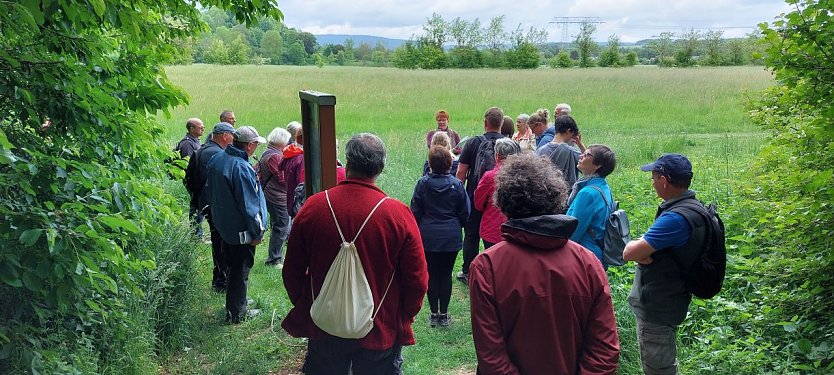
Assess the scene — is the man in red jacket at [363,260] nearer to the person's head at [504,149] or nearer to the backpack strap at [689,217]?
the backpack strap at [689,217]

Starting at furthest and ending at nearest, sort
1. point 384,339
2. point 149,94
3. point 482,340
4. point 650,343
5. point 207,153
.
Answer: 1. point 207,153
2. point 149,94
3. point 650,343
4. point 384,339
5. point 482,340

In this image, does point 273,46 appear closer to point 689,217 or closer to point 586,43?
point 586,43

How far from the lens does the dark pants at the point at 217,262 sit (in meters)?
6.11

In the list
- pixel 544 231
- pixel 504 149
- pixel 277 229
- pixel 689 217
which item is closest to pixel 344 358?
pixel 544 231

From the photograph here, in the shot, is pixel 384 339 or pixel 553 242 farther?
pixel 384 339

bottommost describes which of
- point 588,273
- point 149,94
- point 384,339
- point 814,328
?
point 814,328

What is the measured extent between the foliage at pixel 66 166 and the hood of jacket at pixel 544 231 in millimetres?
1671

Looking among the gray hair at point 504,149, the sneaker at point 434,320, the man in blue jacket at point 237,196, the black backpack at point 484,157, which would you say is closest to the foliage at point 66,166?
the man in blue jacket at point 237,196

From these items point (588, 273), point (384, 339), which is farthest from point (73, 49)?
point (588, 273)

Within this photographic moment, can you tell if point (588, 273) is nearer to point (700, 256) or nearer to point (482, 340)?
point (482, 340)

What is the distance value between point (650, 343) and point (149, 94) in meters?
3.26

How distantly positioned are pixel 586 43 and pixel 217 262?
2393 inches

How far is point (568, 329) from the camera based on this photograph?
7.89 feet

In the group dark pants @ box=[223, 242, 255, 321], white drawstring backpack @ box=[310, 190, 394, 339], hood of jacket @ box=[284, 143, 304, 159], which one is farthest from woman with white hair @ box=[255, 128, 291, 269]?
white drawstring backpack @ box=[310, 190, 394, 339]
